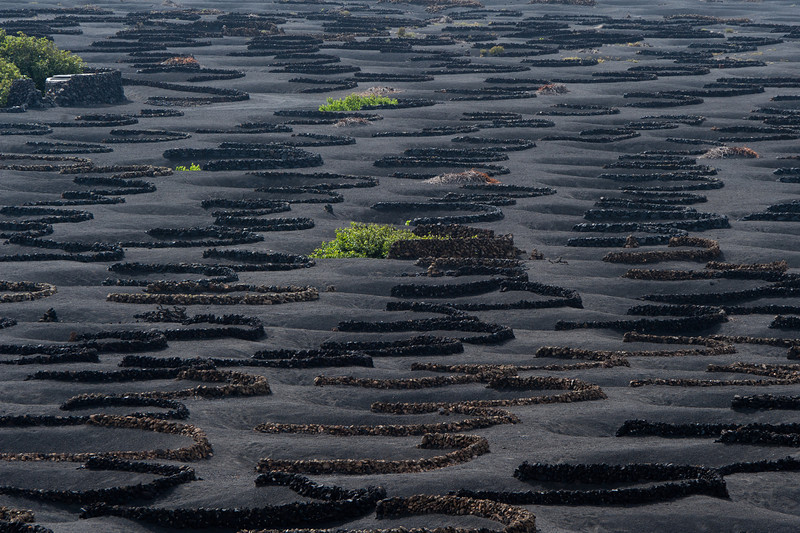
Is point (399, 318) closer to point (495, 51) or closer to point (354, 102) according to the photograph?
point (354, 102)

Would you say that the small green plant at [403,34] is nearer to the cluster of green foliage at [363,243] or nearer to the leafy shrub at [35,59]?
the leafy shrub at [35,59]

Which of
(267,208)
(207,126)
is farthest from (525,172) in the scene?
(207,126)

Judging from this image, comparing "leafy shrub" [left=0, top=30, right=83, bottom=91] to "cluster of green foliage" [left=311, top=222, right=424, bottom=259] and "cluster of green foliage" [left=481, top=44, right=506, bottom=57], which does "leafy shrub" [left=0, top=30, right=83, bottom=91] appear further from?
"cluster of green foliage" [left=311, top=222, right=424, bottom=259]

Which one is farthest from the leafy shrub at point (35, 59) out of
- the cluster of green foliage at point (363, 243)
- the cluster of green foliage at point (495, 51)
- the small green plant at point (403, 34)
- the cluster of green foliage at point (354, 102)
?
the cluster of green foliage at point (363, 243)

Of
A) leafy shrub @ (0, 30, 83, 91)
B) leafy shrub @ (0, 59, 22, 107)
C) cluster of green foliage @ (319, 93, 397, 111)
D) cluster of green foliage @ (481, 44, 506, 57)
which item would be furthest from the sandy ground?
cluster of green foliage @ (481, 44, 506, 57)

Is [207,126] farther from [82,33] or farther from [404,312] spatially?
[82,33]

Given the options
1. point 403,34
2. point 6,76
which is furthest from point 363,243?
point 403,34
